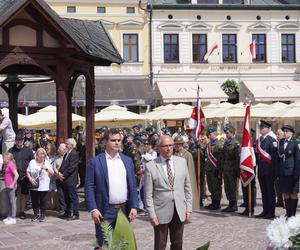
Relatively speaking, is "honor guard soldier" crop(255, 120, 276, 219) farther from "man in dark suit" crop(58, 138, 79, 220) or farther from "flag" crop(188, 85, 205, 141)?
"man in dark suit" crop(58, 138, 79, 220)

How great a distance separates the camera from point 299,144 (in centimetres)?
1088

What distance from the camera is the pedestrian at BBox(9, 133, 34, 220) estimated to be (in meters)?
12.1

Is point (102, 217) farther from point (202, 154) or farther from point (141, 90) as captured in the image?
point (141, 90)

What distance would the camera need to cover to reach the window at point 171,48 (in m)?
37.3

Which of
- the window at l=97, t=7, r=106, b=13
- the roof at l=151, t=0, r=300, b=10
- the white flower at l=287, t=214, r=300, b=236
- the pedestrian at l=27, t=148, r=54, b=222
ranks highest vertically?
the roof at l=151, t=0, r=300, b=10

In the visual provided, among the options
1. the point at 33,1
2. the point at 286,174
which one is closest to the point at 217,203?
the point at 286,174

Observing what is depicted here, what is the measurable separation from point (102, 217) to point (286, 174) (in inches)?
226

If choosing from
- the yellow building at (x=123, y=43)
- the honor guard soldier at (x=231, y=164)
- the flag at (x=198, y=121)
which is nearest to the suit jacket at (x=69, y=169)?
the honor guard soldier at (x=231, y=164)

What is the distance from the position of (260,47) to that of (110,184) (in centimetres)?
3411

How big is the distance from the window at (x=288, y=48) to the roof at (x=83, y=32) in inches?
1021

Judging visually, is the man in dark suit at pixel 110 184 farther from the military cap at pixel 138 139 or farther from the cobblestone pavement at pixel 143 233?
the military cap at pixel 138 139

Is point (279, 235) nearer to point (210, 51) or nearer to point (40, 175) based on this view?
point (40, 175)

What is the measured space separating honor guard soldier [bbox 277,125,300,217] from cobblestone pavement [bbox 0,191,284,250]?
0.67 m

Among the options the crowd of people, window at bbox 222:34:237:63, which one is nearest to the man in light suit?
the crowd of people
